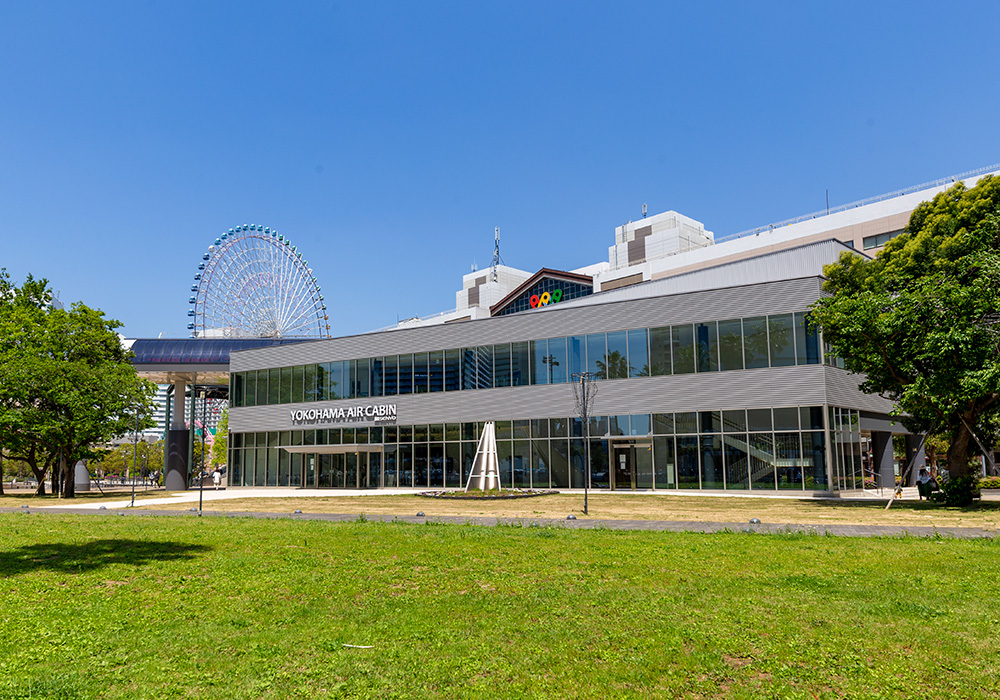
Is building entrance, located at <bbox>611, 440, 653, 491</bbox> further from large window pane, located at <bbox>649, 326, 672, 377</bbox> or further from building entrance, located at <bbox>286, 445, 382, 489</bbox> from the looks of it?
building entrance, located at <bbox>286, 445, 382, 489</bbox>

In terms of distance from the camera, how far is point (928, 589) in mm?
10430

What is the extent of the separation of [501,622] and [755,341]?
32886 millimetres

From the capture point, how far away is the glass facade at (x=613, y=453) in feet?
122

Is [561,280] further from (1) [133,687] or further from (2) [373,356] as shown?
(1) [133,687]

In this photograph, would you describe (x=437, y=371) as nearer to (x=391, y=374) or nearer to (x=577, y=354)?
(x=391, y=374)

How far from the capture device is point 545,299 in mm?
71938

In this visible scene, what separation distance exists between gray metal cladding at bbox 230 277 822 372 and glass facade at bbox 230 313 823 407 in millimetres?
423

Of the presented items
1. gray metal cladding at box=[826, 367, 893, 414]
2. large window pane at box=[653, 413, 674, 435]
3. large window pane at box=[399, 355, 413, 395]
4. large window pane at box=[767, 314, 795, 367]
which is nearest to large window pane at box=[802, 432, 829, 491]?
gray metal cladding at box=[826, 367, 893, 414]

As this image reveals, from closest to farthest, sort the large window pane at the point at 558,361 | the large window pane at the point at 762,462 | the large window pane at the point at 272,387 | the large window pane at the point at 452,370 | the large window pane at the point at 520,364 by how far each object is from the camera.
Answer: the large window pane at the point at 762,462, the large window pane at the point at 558,361, the large window pane at the point at 520,364, the large window pane at the point at 452,370, the large window pane at the point at 272,387

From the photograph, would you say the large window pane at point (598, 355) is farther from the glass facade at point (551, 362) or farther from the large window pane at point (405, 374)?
the large window pane at point (405, 374)

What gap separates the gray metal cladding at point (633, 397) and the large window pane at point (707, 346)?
501 mm

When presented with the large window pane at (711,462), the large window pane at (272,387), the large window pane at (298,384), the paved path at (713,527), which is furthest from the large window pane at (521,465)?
the paved path at (713,527)

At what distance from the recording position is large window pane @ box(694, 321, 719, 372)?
39906mm

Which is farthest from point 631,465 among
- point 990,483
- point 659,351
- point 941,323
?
point 990,483
